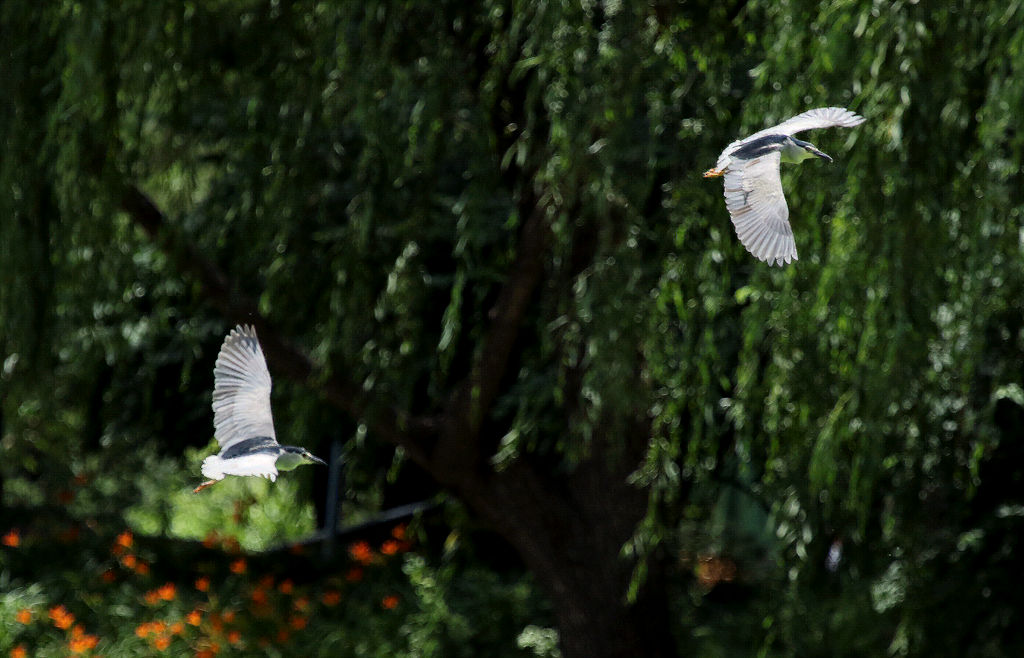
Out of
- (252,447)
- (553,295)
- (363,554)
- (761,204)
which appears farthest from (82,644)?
(761,204)

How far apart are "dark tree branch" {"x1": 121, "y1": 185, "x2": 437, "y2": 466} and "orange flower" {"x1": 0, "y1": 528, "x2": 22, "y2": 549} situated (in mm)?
2002

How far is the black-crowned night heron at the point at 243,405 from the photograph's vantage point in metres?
1.69

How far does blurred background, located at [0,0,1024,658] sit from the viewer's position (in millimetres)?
2596

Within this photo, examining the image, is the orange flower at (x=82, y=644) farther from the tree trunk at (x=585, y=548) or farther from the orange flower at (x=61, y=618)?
the tree trunk at (x=585, y=548)

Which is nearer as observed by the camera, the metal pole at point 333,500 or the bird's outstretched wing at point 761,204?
the bird's outstretched wing at point 761,204

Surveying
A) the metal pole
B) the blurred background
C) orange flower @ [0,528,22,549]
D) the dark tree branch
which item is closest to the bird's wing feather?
the blurred background

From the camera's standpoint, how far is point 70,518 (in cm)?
577

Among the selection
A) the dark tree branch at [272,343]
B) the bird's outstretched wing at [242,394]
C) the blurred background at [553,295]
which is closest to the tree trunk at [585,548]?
the blurred background at [553,295]

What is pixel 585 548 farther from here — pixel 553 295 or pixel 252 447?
pixel 252 447

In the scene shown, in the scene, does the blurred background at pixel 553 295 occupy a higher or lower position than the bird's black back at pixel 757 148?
higher

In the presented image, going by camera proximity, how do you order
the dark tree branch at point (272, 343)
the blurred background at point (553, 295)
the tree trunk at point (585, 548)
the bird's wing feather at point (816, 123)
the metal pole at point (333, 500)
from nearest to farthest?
1. the bird's wing feather at point (816, 123)
2. the blurred background at point (553, 295)
3. the dark tree branch at point (272, 343)
4. the tree trunk at point (585, 548)
5. the metal pole at point (333, 500)

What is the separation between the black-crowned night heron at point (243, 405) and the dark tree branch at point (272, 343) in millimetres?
1633

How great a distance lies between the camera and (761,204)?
1.64 m

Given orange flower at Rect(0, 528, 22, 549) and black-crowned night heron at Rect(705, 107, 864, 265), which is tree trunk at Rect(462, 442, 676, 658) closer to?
orange flower at Rect(0, 528, 22, 549)
